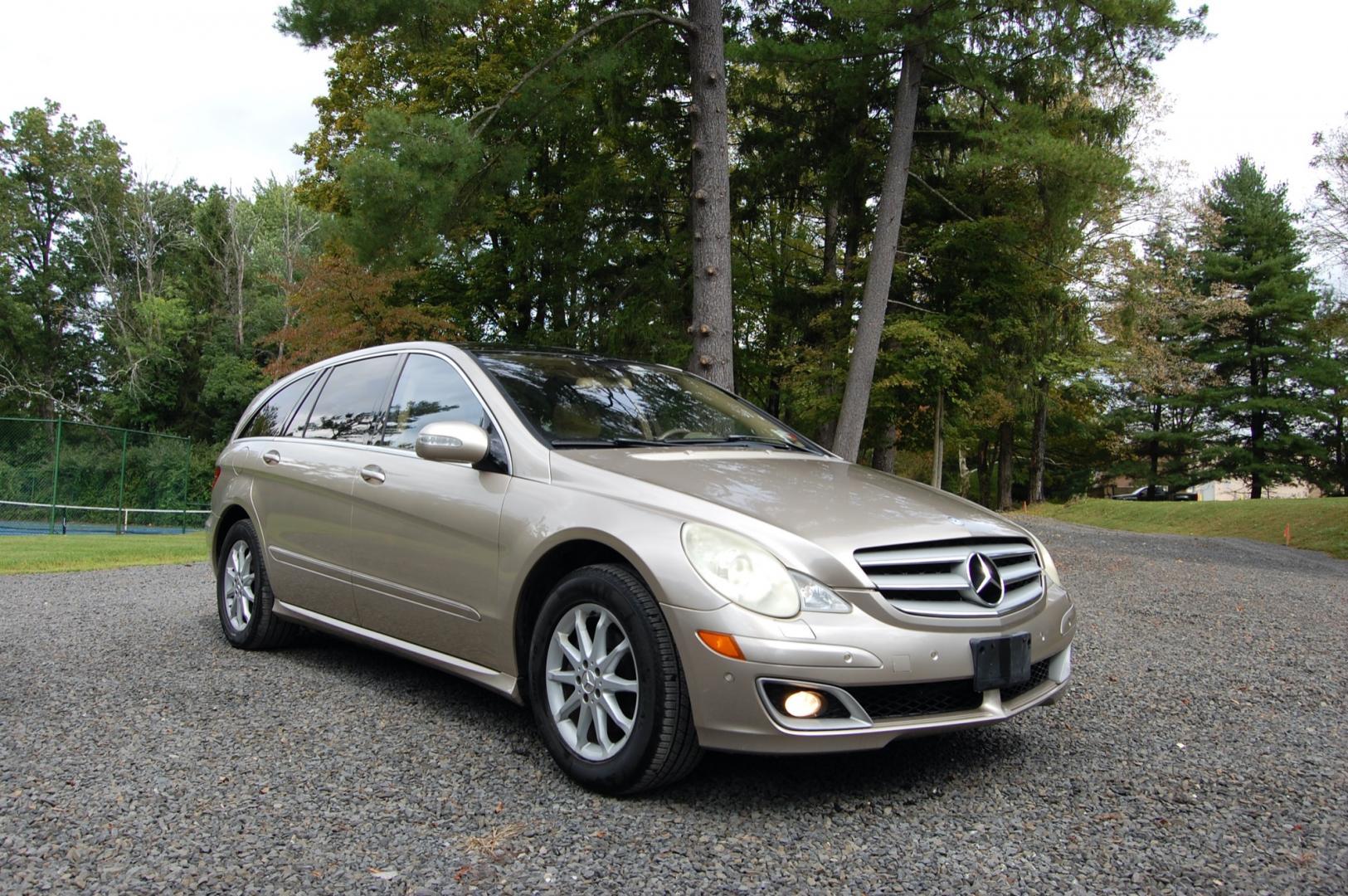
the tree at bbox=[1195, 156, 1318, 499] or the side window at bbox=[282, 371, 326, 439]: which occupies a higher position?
the tree at bbox=[1195, 156, 1318, 499]

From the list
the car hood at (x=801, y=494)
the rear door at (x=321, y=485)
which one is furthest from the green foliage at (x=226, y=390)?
the car hood at (x=801, y=494)

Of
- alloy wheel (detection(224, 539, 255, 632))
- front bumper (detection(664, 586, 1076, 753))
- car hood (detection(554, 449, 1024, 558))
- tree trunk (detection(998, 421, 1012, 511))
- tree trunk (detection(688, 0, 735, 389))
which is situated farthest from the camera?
tree trunk (detection(998, 421, 1012, 511))

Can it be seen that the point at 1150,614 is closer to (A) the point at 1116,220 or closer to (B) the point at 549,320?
(B) the point at 549,320

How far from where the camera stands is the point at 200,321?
4616cm

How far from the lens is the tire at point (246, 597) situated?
5.25m

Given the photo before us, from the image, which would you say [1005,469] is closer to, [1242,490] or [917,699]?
[1242,490]

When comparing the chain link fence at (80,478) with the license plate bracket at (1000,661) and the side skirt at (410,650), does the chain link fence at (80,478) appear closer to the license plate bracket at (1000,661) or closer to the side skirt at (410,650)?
the side skirt at (410,650)

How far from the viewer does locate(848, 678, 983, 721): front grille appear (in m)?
2.93

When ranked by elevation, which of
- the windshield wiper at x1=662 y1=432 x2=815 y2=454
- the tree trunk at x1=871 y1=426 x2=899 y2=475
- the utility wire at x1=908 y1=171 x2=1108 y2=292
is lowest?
the windshield wiper at x1=662 y1=432 x2=815 y2=454

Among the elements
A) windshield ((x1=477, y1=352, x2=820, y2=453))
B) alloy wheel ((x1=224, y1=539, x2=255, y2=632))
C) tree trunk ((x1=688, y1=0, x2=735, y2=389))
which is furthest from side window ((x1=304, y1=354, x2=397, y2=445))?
Result: tree trunk ((x1=688, y1=0, x2=735, y2=389))

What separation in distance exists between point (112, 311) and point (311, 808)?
51638mm

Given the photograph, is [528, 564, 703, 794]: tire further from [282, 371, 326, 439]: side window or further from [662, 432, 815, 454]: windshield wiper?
[282, 371, 326, 439]: side window

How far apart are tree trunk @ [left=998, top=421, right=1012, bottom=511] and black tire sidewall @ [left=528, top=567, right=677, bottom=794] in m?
30.8

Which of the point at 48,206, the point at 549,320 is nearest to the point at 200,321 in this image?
the point at 48,206
